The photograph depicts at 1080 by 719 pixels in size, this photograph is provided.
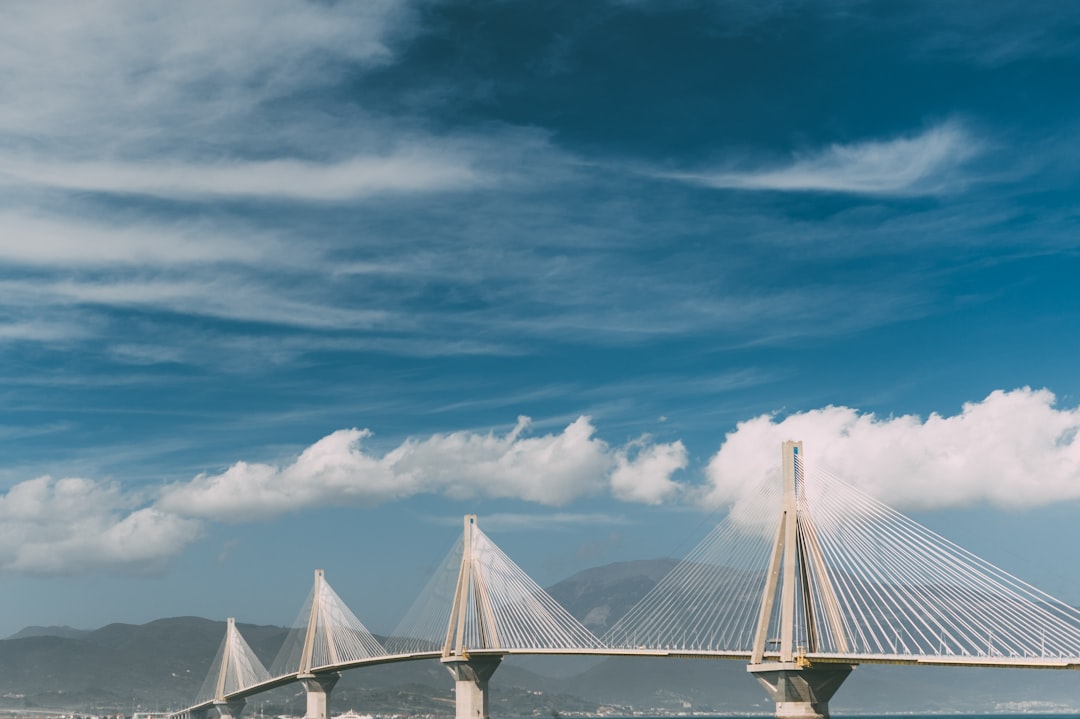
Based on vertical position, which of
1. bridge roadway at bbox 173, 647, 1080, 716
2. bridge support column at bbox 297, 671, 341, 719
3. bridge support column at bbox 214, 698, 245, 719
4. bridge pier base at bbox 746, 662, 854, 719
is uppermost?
bridge roadway at bbox 173, 647, 1080, 716

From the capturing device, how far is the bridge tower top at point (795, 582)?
6353 centimetres

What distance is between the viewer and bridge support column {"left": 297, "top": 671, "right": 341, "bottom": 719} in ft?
444

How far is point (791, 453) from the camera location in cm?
6781

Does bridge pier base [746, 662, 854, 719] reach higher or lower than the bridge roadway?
lower

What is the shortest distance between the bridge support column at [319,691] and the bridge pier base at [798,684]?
80520 millimetres

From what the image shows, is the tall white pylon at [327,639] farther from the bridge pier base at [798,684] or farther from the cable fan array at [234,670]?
the bridge pier base at [798,684]

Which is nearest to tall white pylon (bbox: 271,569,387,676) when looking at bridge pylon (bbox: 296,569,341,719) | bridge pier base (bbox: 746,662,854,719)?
bridge pylon (bbox: 296,569,341,719)

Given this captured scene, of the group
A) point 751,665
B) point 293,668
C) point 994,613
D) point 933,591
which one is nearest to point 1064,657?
point 994,613

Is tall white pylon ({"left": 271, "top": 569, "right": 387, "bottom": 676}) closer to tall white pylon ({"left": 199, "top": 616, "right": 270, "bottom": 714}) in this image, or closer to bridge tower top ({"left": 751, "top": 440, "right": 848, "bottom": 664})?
tall white pylon ({"left": 199, "top": 616, "right": 270, "bottom": 714})

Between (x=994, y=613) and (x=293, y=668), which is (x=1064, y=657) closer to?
(x=994, y=613)

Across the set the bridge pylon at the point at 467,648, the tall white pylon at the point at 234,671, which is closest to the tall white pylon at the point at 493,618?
the bridge pylon at the point at 467,648

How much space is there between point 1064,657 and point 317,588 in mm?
109813

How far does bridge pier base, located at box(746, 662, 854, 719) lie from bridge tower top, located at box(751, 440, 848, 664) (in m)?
0.76

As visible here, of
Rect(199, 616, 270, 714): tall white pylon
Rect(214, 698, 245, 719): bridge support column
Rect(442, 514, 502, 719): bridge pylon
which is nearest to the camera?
Rect(442, 514, 502, 719): bridge pylon
